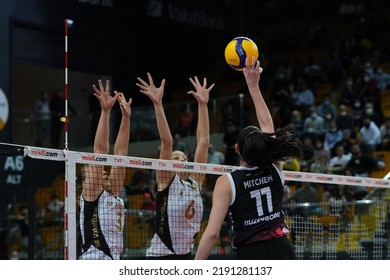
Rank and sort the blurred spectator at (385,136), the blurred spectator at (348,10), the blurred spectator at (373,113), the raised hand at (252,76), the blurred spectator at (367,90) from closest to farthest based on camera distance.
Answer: the raised hand at (252,76) < the blurred spectator at (385,136) < the blurred spectator at (373,113) < the blurred spectator at (367,90) < the blurred spectator at (348,10)

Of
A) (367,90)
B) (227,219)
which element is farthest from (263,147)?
(367,90)

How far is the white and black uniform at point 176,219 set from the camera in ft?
27.2

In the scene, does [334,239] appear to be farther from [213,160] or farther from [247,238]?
[213,160]

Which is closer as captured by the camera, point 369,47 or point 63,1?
point 63,1

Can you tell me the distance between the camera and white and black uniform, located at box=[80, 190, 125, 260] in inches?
320

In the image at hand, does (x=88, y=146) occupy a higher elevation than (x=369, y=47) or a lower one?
lower

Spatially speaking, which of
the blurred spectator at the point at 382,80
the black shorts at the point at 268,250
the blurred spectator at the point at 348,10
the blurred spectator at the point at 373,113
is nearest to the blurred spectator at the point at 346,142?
the blurred spectator at the point at 373,113

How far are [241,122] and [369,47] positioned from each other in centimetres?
790

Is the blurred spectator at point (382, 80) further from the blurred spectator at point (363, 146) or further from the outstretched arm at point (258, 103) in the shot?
the outstretched arm at point (258, 103)

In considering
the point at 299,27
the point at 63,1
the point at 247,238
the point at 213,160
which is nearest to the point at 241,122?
the point at 213,160

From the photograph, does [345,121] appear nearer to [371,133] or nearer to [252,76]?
[371,133]

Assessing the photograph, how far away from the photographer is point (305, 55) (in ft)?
95.9

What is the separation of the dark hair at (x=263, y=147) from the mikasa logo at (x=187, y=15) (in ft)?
67.3
